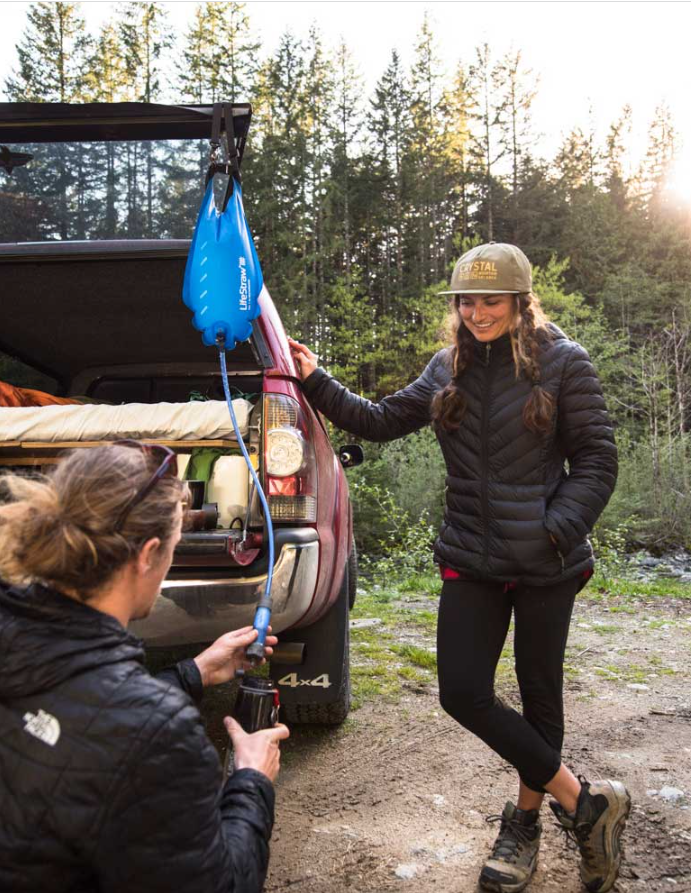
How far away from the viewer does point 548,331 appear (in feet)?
8.69

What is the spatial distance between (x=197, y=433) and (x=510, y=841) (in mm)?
1821

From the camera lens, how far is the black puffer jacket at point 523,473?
2.46 metres

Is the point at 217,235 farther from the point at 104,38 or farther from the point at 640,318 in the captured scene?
the point at 640,318

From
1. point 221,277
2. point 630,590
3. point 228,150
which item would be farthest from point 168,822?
point 630,590

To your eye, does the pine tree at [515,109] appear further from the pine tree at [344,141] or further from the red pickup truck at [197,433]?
the red pickup truck at [197,433]

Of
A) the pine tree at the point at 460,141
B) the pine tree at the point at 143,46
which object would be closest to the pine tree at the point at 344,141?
the pine tree at the point at 460,141

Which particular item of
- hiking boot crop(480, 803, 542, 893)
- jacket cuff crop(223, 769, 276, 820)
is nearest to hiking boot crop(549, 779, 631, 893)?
hiking boot crop(480, 803, 542, 893)

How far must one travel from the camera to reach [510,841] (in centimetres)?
253

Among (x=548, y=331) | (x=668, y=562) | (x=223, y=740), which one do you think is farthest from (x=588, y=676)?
(x=668, y=562)

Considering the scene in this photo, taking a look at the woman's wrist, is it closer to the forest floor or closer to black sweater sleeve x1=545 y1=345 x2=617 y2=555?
the forest floor

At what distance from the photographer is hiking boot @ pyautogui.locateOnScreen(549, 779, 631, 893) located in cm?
241

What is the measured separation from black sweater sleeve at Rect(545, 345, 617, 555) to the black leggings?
0.78 ft

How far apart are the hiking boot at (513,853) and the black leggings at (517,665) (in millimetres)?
131

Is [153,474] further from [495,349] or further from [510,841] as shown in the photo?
[510,841]
